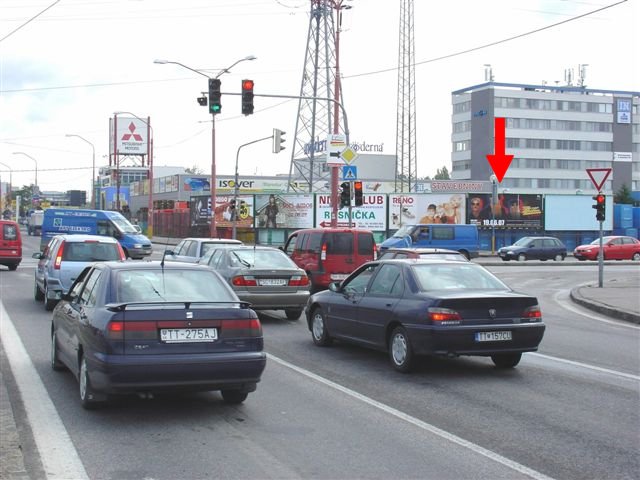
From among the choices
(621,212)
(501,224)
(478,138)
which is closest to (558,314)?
(501,224)

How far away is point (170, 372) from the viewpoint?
7.37 meters

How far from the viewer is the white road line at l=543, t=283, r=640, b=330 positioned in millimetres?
16513

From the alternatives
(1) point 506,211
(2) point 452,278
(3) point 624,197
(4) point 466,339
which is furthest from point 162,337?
(3) point 624,197

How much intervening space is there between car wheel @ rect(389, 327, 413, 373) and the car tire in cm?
249

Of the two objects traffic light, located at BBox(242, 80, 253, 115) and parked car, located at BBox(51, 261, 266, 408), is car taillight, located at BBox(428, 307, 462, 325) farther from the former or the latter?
traffic light, located at BBox(242, 80, 253, 115)

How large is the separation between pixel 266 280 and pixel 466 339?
256 inches

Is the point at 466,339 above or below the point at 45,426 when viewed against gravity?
above

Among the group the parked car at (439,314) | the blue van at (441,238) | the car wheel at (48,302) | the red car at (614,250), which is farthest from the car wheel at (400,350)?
the red car at (614,250)

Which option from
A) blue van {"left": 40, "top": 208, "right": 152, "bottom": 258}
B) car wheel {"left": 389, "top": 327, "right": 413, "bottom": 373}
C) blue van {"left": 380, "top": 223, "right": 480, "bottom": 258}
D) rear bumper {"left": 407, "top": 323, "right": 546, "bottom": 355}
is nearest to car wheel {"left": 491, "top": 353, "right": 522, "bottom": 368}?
rear bumper {"left": 407, "top": 323, "right": 546, "bottom": 355}

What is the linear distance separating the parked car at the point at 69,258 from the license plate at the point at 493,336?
8.94m

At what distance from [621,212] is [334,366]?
172 ft

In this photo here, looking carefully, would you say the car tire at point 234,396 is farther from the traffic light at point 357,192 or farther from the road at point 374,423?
the traffic light at point 357,192

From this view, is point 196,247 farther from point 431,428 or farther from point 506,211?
point 506,211

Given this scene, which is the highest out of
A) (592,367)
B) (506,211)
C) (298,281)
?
(506,211)
